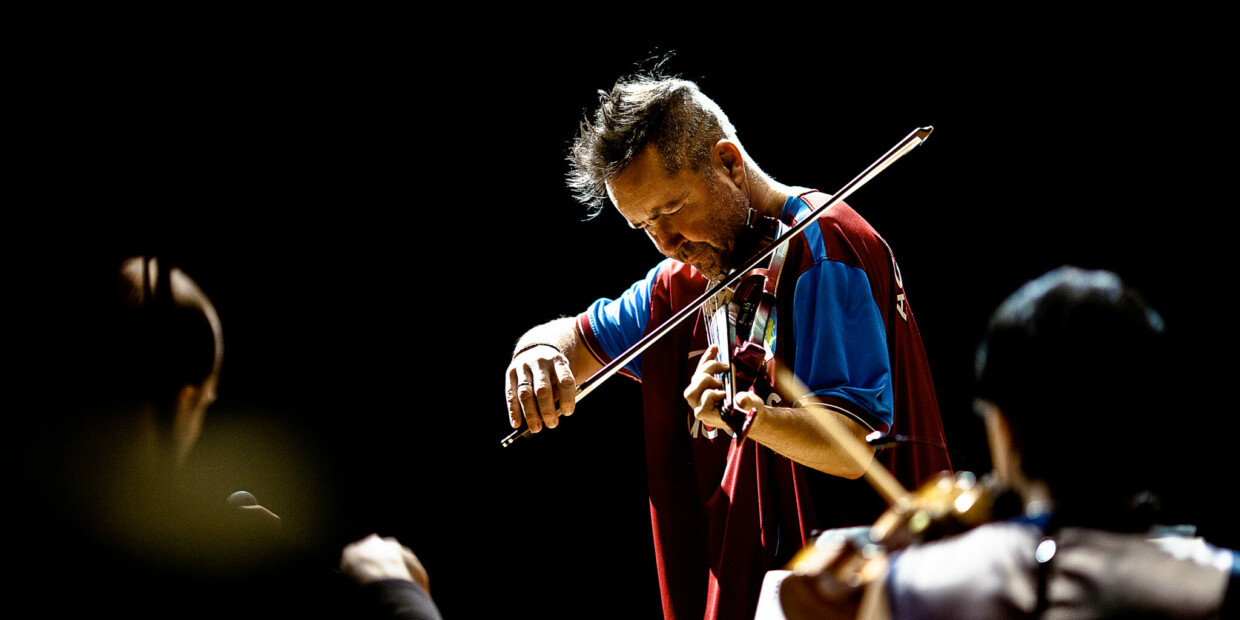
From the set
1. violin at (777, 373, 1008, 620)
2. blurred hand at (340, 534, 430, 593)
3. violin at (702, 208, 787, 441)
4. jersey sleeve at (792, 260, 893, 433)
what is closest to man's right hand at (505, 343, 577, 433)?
violin at (702, 208, 787, 441)

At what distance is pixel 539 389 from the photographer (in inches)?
71.0

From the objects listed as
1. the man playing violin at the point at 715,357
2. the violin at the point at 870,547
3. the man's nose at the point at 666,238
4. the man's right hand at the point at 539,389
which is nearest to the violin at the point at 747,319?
the man playing violin at the point at 715,357

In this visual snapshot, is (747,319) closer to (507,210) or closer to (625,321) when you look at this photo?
(625,321)

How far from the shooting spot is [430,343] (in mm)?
2812

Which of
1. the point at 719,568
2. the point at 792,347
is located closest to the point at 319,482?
the point at 719,568

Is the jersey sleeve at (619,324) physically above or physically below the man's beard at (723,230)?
below

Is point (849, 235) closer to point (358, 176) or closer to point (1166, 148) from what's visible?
point (1166, 148)

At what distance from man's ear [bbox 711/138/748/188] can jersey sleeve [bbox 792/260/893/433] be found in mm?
292

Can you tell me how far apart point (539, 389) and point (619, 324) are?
0.32m

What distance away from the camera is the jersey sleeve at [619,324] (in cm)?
205

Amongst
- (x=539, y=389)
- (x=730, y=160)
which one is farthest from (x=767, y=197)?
(x=539, y=389)

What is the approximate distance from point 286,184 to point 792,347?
153 cm

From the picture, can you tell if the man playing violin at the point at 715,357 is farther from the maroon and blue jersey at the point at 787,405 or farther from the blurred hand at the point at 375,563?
the blurred hand at the point at 375,563

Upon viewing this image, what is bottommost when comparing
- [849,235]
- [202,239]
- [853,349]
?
[853,349]
